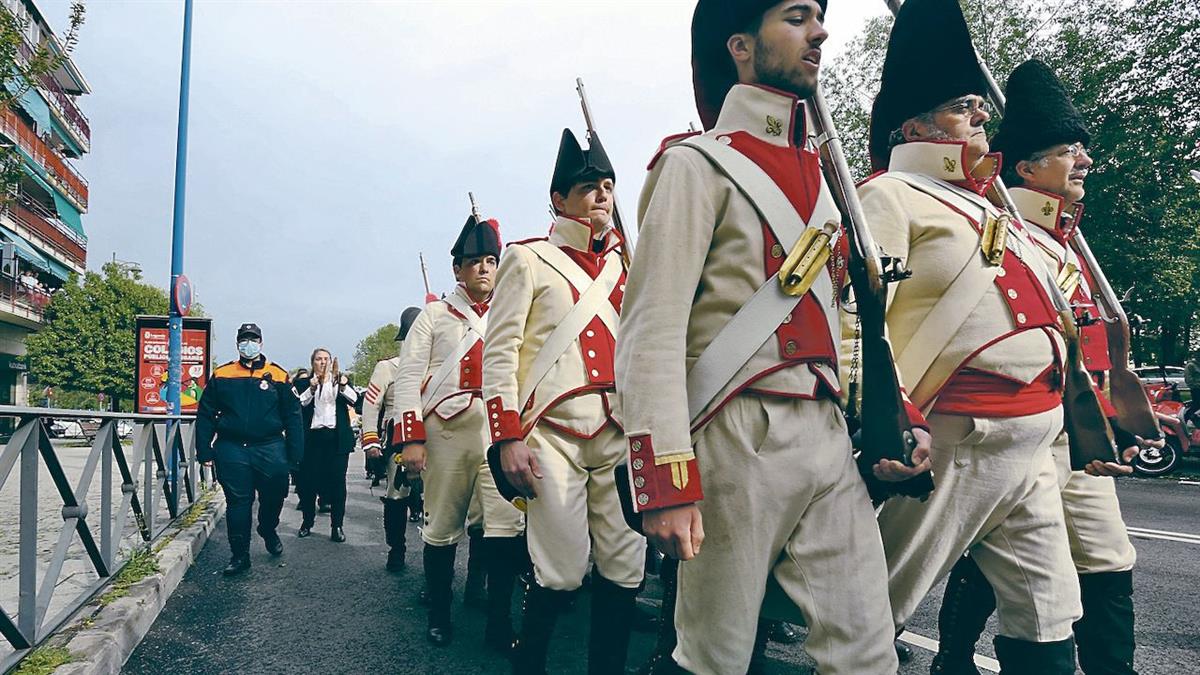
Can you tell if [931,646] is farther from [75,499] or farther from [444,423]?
[75,499]

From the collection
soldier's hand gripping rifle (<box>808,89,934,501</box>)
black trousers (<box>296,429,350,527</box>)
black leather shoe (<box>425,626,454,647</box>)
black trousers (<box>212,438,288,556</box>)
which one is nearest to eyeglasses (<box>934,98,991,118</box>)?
soldier's hand gripping rifle (<box>808,89,934,501</box>)

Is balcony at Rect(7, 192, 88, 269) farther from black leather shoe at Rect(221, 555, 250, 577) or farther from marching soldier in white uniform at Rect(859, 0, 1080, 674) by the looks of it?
marching soldier in white uniform at Rect(859, 0, 1080, 674)

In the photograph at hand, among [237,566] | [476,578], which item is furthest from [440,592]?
[237,566]

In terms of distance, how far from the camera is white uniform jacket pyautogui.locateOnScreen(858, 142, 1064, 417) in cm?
251

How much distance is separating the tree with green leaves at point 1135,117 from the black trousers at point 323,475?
13603 mm

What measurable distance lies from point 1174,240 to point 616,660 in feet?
65.0

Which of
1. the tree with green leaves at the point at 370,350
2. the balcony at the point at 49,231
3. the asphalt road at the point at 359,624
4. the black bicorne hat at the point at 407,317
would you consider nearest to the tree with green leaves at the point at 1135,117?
the asphalt road at the point at 359,624

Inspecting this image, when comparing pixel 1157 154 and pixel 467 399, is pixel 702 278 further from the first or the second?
pixel 1157 154

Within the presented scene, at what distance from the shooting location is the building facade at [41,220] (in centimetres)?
3494

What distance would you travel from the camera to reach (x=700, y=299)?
2061mm

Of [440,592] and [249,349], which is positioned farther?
[249,349]

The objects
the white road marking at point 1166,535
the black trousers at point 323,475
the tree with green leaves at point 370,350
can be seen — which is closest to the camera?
the white road marking at point 1166,535

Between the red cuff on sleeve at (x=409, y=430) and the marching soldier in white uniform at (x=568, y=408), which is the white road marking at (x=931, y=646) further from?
the red cuff on sleeve at (x=409, y=430)

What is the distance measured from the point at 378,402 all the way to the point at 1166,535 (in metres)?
7.14
